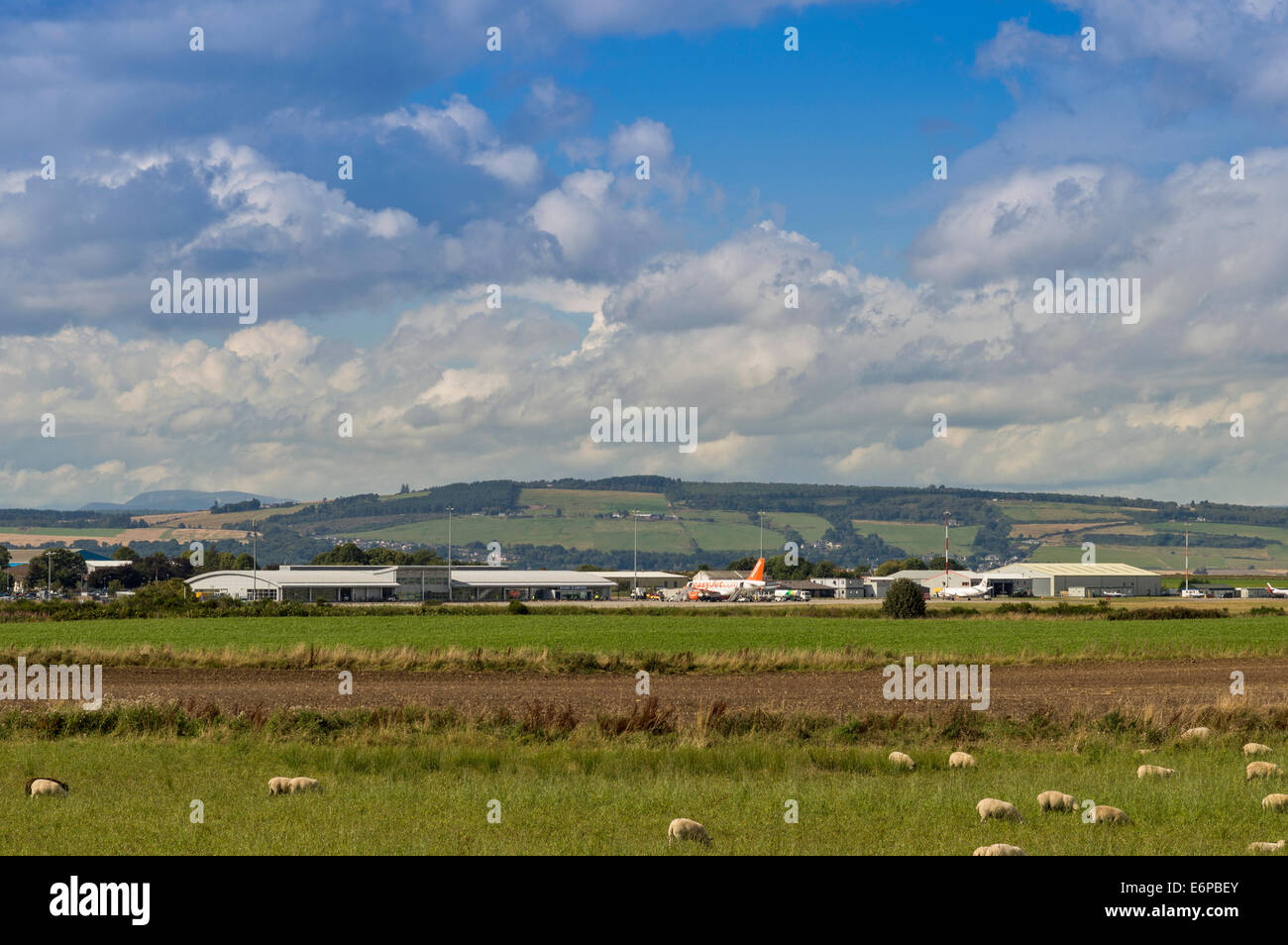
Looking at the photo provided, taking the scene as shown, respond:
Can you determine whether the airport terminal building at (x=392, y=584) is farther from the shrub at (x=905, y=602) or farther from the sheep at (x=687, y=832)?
the sheep at (x=687, y=832)

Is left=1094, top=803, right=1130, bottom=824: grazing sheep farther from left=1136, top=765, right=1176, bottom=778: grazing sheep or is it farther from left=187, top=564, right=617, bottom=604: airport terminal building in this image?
left=187, top=564, right=617, bottom=604: airport terminal building

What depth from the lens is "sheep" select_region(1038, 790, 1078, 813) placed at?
1349cm

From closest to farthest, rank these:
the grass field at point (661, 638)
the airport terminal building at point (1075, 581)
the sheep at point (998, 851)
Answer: the sheep at point (998, 851) < the grass field at point (661, 638) < the airport terminal building at point (1075, 581)

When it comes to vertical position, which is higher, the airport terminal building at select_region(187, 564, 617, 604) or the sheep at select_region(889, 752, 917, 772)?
the sheep at select_region(889, 752, 917, 772)

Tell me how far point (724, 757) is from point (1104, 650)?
32916 millimetres

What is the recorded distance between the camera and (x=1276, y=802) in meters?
13.7

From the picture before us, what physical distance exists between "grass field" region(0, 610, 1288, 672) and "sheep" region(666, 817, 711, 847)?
2897cm

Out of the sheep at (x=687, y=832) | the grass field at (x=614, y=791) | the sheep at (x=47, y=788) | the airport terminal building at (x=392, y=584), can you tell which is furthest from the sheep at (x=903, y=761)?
the airport terminal building at (x=392, y=584)

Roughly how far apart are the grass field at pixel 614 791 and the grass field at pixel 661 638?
20257mm

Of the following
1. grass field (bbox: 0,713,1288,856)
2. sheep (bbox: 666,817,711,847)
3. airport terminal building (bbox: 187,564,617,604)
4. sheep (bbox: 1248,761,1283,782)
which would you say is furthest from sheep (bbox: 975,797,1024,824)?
airport terminal building (bbox: 187,564,617,604)

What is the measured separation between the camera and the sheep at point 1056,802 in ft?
44.3

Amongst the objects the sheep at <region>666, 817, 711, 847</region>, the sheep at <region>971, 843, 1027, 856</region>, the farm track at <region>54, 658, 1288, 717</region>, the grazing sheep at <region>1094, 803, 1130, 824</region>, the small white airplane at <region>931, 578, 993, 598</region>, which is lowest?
the small white airplane at <region>931, 578, 993, 598</region>
